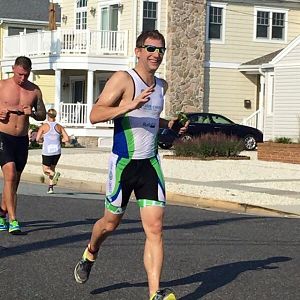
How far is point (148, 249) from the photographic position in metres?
7.09

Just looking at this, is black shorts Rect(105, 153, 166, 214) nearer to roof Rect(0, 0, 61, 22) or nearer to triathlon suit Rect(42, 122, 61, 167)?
triathlon suit Rect(42, 122, 61, 167)

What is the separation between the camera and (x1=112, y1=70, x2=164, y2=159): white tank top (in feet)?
23.7

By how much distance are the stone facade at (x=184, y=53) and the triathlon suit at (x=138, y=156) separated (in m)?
31.3

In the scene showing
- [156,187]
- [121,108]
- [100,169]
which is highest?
[121,108]

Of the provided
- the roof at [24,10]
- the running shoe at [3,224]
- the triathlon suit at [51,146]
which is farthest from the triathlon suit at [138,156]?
the roof at [24,10]

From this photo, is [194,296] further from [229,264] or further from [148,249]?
[229,264]

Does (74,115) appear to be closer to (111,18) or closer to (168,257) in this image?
(111,18)

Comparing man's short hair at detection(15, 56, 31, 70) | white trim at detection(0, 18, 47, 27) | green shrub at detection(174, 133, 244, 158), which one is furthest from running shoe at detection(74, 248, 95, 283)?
white trim at detection(0, 18, 47, 27)

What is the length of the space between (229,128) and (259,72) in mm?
4579

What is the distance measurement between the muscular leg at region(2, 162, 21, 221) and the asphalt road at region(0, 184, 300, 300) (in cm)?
33

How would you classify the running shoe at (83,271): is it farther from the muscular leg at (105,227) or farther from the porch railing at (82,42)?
the porch railing at (82,42)

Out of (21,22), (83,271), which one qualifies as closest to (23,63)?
(83,271)

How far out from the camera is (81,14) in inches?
1721

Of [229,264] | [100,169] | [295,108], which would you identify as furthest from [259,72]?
[229,264]
